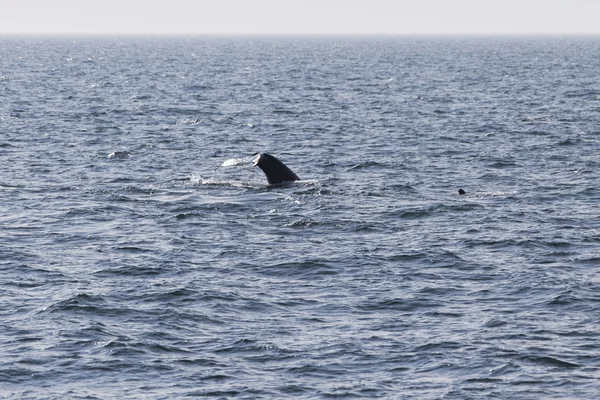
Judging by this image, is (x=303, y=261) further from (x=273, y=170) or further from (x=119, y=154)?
→ (x=119, y=154)

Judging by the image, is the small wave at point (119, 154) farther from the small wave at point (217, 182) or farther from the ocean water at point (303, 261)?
the small wave at point (217, 182)

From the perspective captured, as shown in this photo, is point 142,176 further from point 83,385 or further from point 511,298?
point 83,385

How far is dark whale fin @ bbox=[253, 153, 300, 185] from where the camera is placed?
51219 mm

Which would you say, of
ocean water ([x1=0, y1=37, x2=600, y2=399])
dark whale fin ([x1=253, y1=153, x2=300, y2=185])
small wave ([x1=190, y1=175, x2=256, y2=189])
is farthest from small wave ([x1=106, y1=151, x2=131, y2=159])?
dark whale fin ([x1=253, y1=153, x2=300, y2=185])

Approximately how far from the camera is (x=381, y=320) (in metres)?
31.8

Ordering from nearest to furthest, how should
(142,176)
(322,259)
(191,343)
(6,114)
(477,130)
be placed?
(191,343) < (322,259) < (142,176) < (477,130) < (6,114)

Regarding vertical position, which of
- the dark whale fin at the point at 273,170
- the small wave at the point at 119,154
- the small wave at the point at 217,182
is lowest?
the small wave at the point at 119,154

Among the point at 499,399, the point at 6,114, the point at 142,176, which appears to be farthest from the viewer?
the point at 6,114

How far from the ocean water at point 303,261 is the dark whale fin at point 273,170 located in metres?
0.51

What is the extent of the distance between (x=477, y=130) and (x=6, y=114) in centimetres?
3543

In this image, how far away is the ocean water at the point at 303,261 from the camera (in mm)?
27844

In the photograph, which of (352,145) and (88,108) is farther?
(88,108)

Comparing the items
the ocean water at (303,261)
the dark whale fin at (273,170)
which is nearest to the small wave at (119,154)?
the ocean water at (303,261)

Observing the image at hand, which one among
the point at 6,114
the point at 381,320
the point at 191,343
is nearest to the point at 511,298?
the point at 381,320
